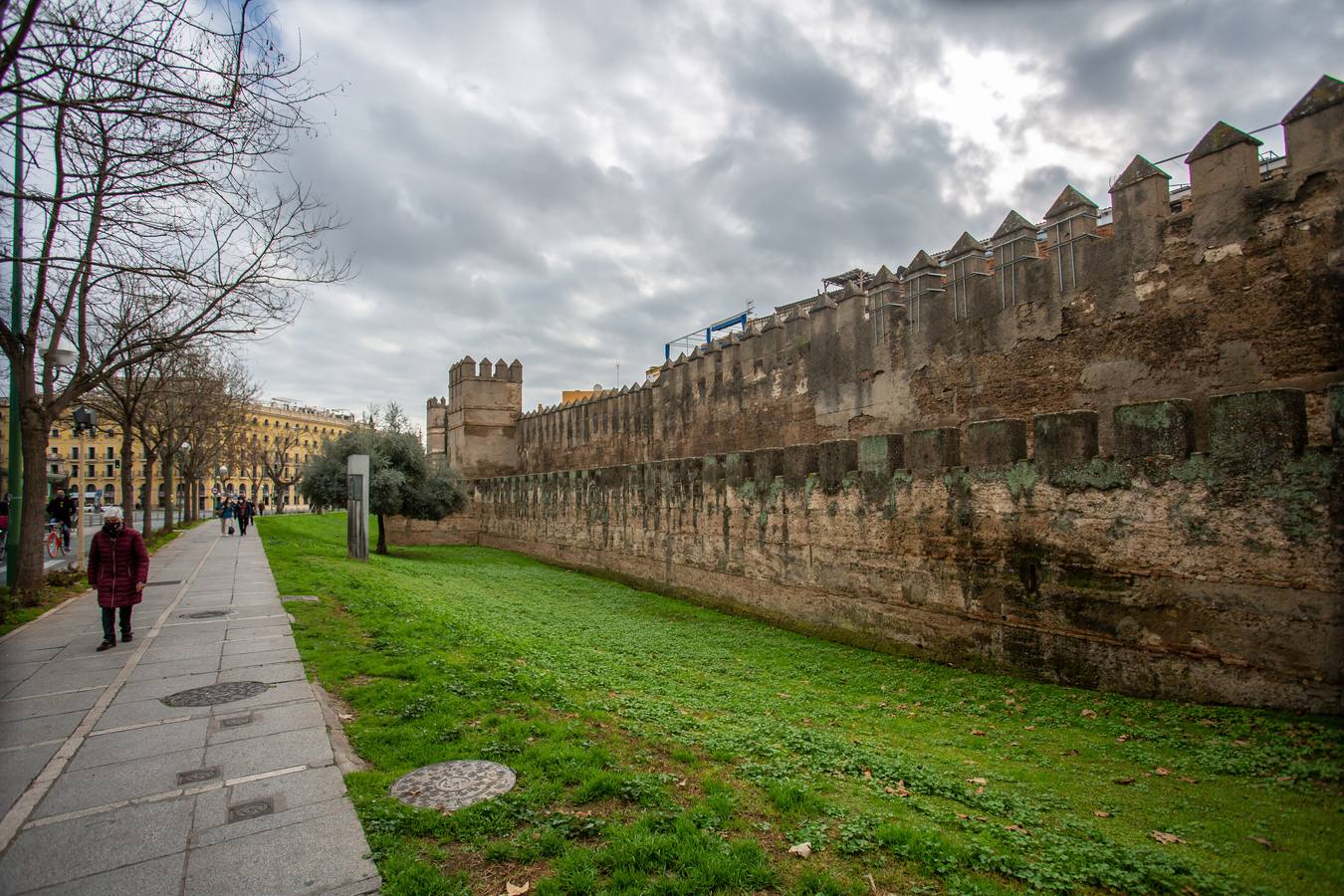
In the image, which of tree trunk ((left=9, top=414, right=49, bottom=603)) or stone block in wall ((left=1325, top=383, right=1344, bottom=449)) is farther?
tree trunk ((left=9, top=414, right=49, bottom=603))

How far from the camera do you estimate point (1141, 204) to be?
26.8 ft

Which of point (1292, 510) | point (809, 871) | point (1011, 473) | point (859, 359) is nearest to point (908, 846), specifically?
point (809, 871)

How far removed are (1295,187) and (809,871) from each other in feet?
26.9

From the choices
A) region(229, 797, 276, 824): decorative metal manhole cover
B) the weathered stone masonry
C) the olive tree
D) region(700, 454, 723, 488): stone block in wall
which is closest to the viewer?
region(229, 797, 276, 824): decorative metal manhole cover

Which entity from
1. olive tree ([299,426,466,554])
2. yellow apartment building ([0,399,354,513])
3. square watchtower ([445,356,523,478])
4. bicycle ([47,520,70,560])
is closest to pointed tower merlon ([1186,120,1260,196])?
olive tree ([299,426,466,554])

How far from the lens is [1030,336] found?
9.38m

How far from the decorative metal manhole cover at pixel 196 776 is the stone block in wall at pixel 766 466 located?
7.83m

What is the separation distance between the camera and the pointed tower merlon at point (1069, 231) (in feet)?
28.8

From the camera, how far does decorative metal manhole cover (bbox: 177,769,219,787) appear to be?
163 inches

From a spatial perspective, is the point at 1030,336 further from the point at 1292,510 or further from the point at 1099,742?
the point at 1099,742

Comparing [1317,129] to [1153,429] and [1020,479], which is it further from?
[1020,479]

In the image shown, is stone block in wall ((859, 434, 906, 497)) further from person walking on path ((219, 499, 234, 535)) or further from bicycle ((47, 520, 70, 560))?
person walking on path ((219, 499, 234, 535))

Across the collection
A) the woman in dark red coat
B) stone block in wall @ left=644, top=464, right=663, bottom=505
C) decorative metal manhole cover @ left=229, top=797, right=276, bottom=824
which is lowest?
decorative metal manhole cover @ left=229, top=797, right=276, bottom=824

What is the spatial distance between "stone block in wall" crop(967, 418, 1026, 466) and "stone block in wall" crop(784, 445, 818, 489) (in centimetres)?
257
